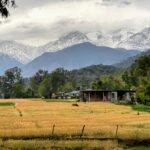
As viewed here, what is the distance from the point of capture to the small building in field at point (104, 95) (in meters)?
186

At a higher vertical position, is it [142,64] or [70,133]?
[142,64]

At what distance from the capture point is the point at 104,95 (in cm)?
18838

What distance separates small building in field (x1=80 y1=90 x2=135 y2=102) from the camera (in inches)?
7303

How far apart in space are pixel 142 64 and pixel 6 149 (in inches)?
5797

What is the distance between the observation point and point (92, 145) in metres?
38.1

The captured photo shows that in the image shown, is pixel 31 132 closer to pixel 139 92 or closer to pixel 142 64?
pixel 139 92

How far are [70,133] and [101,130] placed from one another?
4040 mm

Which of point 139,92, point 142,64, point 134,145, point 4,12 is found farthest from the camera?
point 142,64

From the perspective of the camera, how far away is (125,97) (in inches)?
7298

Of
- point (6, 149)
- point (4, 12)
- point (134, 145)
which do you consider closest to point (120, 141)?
point (134, 145)

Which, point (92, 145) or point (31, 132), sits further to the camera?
point (31, 132)

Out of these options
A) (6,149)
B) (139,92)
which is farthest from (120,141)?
(139,92)

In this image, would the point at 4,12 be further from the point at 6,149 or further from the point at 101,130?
the point at 101,130

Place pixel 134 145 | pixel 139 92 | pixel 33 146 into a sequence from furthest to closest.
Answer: pixel 139 92 < pixel 134 145 < pixel 33 146
